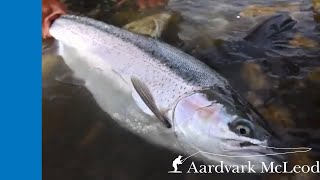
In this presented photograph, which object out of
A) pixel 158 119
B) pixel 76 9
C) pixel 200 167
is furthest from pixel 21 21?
pixel 200 167

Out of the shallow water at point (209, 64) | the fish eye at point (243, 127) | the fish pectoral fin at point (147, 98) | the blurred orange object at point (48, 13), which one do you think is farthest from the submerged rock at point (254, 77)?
the blurred orange object at point (48, 13)

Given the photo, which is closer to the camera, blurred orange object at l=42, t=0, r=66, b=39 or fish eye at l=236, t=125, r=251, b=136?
fish eye at l=236, t=125, r=251, b=136

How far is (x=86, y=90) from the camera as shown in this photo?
4.10 ft

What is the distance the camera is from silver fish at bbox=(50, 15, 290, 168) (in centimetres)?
114

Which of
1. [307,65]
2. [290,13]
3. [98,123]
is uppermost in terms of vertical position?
[290,13]

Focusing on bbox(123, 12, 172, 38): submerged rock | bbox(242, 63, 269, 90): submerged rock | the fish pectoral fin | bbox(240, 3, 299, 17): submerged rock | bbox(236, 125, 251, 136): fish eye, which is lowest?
bbox(236, 125, 251, 136): fish eye

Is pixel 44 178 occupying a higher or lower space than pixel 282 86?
lower

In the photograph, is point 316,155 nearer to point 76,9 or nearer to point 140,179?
point 140,179

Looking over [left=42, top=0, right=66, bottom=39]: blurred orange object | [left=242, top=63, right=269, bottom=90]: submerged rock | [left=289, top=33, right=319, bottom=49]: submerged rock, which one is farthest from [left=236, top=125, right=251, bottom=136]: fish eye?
[left=42, top=0, right=66, bottom=39]: blurred orange object

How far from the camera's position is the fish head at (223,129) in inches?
44.6

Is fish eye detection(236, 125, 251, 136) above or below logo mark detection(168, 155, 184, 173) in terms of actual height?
above

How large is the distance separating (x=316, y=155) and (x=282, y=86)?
179mm

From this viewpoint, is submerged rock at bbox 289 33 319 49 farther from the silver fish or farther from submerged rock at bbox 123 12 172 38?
submerged rock at bbox 123 12 172 38

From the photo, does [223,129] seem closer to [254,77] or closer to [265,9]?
[254,77]
